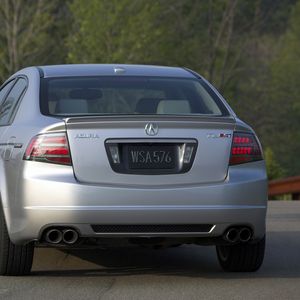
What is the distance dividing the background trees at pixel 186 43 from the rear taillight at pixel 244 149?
42.9 metres

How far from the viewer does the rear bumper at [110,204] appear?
26.1 feet

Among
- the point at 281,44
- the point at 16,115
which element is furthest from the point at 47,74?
the point at 281,44

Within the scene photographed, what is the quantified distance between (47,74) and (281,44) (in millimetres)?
64539

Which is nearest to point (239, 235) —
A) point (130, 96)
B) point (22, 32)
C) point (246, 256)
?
point (246, 256)

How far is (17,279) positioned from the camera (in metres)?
8.45

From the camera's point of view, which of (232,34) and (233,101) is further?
(232,34)

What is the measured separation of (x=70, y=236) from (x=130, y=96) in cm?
154

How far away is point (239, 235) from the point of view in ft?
27.3

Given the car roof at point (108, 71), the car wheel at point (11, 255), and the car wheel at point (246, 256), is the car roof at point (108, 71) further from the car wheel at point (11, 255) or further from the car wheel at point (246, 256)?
the car wheel at point (246, 256)

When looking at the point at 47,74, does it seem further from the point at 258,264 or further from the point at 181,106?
the point at 258,264

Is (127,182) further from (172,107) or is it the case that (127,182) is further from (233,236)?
(172,107)

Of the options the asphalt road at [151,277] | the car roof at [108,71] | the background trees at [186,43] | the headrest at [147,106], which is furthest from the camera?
the background trees at [186,43]

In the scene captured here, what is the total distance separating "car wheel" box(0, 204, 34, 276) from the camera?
27.4 feet

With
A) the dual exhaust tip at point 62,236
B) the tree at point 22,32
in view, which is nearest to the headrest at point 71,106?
the dual exhaust tip at point 62,236
